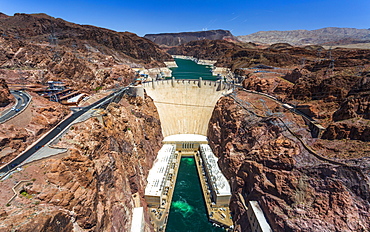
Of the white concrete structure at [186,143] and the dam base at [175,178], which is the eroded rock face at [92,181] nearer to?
the dam base at [175,178]

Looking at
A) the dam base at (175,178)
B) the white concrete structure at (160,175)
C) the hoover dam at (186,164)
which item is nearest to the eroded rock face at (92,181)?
the white concrete structure at (160,175)

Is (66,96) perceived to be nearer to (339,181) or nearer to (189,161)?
(189,161)

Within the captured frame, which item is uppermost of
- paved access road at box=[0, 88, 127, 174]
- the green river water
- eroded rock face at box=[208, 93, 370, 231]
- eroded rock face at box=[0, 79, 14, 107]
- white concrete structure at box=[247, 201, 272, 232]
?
eroded rock face at box=[0, 79, 14, 107]

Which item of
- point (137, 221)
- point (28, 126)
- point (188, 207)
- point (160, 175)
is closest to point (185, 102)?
Answer: point (160, 175)

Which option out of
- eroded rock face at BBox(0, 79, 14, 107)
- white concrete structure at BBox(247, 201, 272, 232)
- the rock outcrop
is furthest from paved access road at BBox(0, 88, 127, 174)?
white concrete structure at BBox(247, 201, 272, 232)

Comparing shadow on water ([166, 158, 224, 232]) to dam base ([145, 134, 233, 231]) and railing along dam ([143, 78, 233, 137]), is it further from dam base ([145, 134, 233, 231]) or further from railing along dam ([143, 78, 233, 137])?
railing along dam ([143, 78, 233, 137])

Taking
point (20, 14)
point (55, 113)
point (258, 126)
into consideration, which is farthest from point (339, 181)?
point (20, 14)
